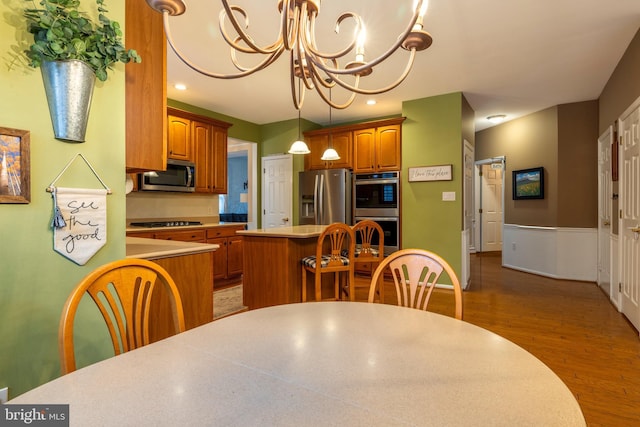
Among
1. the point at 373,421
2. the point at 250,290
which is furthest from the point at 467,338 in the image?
the point at 250,290

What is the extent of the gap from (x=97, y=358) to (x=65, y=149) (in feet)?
3.32

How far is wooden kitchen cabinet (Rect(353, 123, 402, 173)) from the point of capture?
475 centimetres

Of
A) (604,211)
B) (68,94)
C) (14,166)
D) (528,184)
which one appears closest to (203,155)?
(68,94)

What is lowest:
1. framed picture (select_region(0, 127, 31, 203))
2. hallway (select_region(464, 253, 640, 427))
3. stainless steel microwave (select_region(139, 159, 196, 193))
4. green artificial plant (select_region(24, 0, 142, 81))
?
hallway (select_region(464, 253, 640, 427))

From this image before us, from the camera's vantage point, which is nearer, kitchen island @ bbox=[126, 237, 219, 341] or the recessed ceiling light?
kitchen island @ bbox=[126, 237, 219, 341]

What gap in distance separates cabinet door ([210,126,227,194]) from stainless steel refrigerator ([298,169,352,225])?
126 cm

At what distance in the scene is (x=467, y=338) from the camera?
3.18ft

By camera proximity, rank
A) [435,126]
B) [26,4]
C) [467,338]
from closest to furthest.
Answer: [467,338] → [26,4] → [435,126]

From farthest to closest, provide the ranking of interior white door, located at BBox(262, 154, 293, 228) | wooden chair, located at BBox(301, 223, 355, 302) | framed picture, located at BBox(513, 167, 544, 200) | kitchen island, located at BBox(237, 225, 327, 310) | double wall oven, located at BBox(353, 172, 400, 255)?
interior white door, located at BBox(262, 154, 293, 228) → framed picture, located at BBox(513, 167, 544, 200) → double wall oven, located at BBox(353, 172, 400, 255) → kitchen island, located at BBox(237, 225, 327, 310) → wooden chair, located at BBox(301, 223, 355, 302)

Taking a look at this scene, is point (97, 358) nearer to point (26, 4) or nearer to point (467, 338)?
point (26, 4)

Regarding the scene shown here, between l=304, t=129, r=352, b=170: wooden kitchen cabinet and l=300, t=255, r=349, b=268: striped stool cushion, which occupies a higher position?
l=304, t=129, r=352, b=170: wooden kitchen cabinet

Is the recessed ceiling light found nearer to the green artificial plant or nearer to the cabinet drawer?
the cabinet drawer

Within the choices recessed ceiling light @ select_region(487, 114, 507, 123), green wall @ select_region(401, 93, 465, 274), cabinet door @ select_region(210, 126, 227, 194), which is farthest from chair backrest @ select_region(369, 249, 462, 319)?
recessed ceiling light @ select_region(487, 114, 507, 123)

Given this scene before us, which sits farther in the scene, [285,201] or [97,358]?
[285,201]
